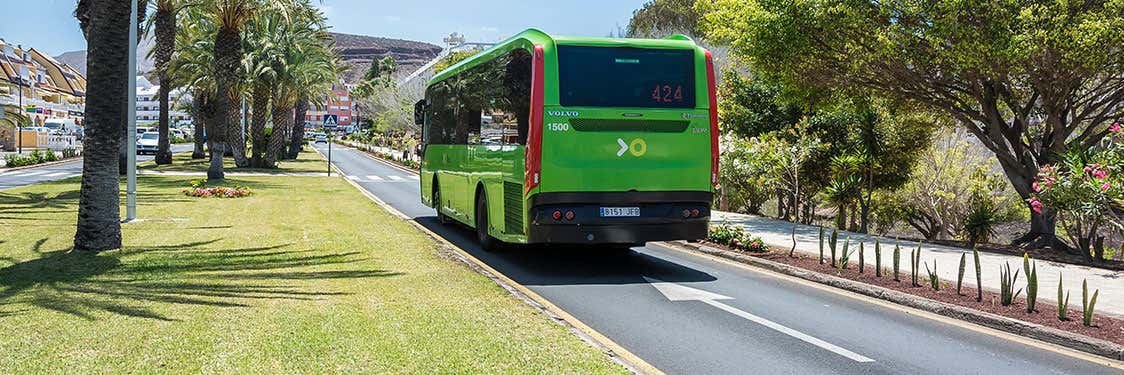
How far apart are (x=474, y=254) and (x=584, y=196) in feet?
9.03

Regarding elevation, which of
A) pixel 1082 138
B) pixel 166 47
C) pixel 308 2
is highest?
pixel 308 2

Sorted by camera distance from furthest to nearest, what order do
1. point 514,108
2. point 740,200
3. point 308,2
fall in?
point 308,2 → point 740,200 → point 514,108

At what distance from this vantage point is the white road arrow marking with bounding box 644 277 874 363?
22.9 feet

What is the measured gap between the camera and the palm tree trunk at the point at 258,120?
43.8 metres

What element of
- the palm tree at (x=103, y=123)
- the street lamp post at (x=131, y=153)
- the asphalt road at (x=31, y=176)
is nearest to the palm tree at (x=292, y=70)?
the asphalt road at (x=31, y=176)

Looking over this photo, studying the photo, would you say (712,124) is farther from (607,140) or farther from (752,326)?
(752,326)

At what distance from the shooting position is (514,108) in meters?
11.5

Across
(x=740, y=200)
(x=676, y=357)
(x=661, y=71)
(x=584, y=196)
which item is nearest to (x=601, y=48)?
(x=661, y=71)

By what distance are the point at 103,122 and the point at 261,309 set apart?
18.3 ft

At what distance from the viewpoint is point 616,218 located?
11.0m

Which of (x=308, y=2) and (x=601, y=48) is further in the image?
(x=308, y=2)

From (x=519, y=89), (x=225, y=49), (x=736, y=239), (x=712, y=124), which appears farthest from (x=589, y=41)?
(x=225, y=49)

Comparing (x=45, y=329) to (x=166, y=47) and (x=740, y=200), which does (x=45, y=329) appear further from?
(x=166, y=47)

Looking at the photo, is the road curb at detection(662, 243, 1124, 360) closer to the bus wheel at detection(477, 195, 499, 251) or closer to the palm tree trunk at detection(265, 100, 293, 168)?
the bus wheel at detection(477, 195, 499, 251)
